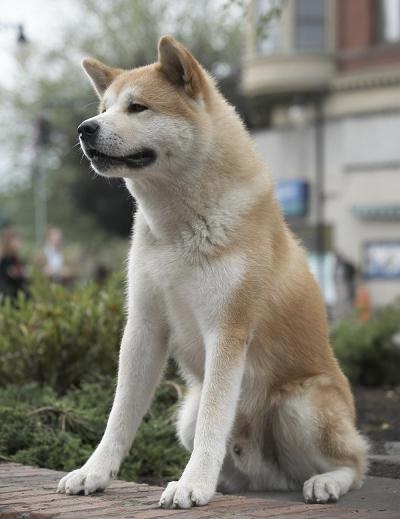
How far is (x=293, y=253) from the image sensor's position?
5.01m

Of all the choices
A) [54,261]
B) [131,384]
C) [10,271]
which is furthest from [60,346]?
[54,261]

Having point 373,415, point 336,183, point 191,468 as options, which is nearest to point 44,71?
point 336,183

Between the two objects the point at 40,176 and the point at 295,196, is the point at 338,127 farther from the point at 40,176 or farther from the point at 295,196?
the point at 40,176

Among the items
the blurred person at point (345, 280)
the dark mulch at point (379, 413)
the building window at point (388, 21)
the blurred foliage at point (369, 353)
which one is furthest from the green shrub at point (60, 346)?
the building window at point (388, 21)

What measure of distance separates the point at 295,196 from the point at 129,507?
1064 inches

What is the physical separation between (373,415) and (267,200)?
314 cm

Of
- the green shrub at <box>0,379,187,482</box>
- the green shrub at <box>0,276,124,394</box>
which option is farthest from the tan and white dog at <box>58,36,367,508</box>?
the green shrub at <box>0,276,124,394</box>

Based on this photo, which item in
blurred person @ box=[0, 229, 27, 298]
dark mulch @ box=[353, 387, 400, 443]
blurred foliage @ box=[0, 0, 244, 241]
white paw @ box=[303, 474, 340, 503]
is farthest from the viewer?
blurred foliage @ box=[0, 0, 244, 241]

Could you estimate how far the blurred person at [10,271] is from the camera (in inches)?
505

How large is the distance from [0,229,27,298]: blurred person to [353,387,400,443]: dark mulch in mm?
5254

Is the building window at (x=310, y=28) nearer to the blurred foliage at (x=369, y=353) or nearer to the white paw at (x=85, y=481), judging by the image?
the blurred foliage at (x=369, y=353)

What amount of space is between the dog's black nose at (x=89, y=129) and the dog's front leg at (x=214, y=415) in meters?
1.07

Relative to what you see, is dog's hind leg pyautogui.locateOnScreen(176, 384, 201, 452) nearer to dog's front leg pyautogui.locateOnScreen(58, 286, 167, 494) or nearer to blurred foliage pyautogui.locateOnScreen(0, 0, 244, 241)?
dog's front leg pyautogui.locateOnScreen(58, 286, 167, 494)

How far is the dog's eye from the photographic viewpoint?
182 inches
